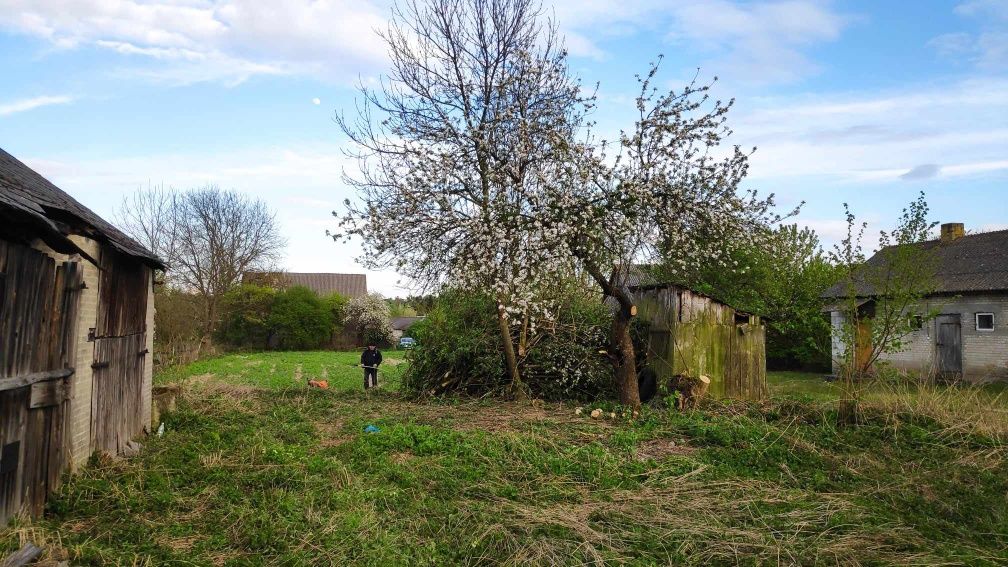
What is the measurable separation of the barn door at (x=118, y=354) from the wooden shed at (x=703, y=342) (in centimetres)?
837

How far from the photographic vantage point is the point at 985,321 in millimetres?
18656

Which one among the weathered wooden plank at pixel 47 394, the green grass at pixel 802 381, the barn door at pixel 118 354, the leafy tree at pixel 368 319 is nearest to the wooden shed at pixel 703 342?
the green grass at pixel 802 381

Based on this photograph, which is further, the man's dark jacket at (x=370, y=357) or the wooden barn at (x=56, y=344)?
the man's dark jacket at (x=370, y=357)

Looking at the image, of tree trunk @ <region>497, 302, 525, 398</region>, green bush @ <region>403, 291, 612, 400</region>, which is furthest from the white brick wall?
tree trunk @ <region>497, 302, 525, 398</region>

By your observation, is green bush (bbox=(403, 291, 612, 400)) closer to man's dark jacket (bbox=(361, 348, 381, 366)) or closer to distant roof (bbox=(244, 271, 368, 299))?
man's dark jacket (bbox=(361, 348, 381, 366))

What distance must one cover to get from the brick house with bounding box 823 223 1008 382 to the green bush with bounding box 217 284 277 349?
97.1 ft

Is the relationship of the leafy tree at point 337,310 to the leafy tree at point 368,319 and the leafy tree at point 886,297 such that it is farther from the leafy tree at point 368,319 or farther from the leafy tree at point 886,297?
the leafy tree at point 886,297

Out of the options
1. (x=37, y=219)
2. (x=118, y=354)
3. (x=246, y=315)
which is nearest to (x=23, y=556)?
(x=37, y=219)

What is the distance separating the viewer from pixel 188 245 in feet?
118

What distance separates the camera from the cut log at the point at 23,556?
13.1 feet

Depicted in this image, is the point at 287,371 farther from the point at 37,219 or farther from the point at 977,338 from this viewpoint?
the point at 977,338

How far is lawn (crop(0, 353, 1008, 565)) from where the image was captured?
4.88 m

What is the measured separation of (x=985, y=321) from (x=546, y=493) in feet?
61.0

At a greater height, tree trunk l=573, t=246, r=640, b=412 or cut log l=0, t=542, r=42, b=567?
tree trunk l=573, t=246, r=640, b=412
